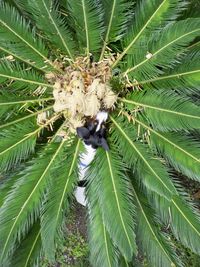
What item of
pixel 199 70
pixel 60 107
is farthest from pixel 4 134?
pixel 199 70

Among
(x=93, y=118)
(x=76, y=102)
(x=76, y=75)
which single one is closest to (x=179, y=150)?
(x=93, y=118)

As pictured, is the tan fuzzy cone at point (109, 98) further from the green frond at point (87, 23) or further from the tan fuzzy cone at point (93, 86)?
the green frond at point (87, 23)

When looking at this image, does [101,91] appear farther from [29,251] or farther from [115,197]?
[29,251]

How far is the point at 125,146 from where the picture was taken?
2.69 metres

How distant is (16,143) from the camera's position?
2732 mm

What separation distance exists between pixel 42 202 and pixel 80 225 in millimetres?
1204

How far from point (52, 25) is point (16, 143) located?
0.73 m

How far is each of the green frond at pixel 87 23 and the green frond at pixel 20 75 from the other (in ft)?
1.07

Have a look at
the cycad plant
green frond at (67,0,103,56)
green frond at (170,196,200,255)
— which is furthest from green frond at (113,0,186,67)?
green frond at (170,196,200,255)

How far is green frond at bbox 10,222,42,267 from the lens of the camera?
286cm

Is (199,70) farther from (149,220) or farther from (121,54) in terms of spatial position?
(149,220)

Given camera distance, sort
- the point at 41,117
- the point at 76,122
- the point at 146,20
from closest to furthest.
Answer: the point at 146,20, the point at 76,122, the point at 41,117

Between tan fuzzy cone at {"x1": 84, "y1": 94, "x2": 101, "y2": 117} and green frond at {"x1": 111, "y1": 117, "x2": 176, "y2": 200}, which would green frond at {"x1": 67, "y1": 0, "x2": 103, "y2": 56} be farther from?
green frond at {"x1": 111, "y1": 117, "x2": 176, "y2": 200}

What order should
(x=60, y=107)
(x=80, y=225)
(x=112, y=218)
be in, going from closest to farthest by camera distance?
(x=112, y=218) < (x=60, y=107) < (x=80, y=225)
